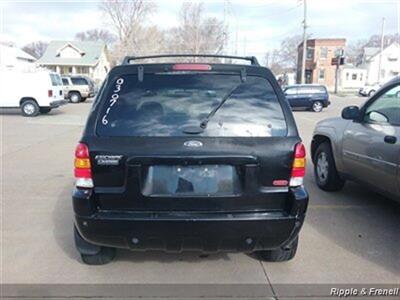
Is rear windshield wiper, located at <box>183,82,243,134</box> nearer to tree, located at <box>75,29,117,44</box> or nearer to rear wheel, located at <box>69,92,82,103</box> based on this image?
rear wheel, located at <box>69,92,82,103</box>

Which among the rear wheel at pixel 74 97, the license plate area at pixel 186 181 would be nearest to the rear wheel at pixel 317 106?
the rear wheel at pixel 74 97

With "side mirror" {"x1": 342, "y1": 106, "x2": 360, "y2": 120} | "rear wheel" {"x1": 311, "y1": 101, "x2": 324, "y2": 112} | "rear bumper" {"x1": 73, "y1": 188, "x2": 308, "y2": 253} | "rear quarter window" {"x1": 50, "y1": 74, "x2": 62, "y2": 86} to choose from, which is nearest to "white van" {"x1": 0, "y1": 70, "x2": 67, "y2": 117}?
"rear quarter window" {"x1": 50, "y1": 74, "x2": 62, "y2": 86}

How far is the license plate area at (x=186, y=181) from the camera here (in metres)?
3.22

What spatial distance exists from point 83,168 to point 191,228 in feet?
3.14

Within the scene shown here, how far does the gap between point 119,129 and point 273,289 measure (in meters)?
1.83

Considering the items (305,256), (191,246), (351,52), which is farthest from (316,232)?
(351,52)

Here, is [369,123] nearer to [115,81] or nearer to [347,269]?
[347,269]

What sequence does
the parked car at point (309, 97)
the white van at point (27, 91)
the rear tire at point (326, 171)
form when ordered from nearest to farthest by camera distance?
the rear tire at point (326, 171)
the white van at point (27, 91)
the parked car at point (309, 97)

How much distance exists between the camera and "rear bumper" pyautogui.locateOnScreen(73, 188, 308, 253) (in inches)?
127

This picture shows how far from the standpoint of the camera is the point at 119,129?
10.6ft

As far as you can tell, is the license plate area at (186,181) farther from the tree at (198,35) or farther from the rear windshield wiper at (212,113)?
the tree at (198,35)

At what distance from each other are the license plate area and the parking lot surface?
878 millimetres

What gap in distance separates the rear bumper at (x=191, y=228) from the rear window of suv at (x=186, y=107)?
609mm

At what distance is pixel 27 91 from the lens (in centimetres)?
1939
